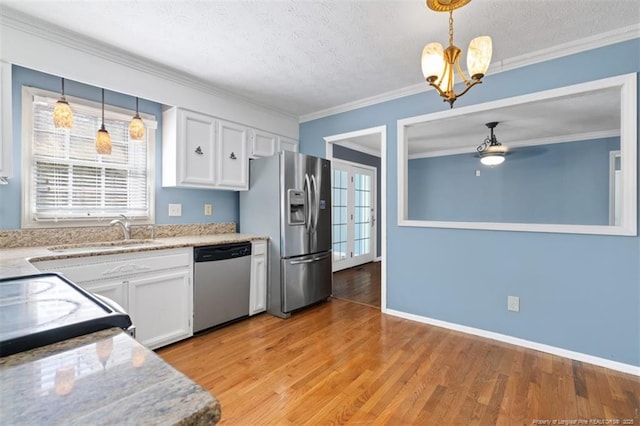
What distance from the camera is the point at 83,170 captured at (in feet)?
8.27

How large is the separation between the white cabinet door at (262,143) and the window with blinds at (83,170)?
1064 millimetres

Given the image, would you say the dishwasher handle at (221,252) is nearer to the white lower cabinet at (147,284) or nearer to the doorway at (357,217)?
the white lower cabinet at (147,284)

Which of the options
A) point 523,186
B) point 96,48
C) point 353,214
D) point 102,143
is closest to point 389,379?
point 102,143

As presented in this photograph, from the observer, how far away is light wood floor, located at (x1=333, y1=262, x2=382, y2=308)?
12.5 feet

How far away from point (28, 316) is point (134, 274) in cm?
163

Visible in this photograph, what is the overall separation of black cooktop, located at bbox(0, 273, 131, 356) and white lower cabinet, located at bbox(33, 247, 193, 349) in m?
1.01

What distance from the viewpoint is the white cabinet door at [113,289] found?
2.08m

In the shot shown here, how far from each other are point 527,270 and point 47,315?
3.02m

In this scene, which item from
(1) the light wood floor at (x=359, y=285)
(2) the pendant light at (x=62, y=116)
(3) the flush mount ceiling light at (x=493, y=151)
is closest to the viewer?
(2) the pendant light at (x=62, y=116)

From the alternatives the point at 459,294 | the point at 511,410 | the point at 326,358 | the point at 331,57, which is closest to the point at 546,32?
the point at 331,57

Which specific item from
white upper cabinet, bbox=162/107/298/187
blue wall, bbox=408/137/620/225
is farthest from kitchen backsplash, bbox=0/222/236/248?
blue wall, bbox=408/137/620/225

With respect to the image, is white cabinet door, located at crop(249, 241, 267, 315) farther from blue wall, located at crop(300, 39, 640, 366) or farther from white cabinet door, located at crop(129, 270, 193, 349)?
blue wall, located at crop(300, 39, 640, 366)

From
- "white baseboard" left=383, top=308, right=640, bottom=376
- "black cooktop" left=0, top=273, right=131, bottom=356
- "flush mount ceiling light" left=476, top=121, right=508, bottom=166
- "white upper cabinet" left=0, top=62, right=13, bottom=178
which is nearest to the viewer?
"black cooktop" left=0, top=273, right=131, bottom=356

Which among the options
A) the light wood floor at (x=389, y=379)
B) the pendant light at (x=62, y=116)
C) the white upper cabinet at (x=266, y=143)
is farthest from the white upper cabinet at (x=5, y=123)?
the white upper cabinet at (x=266, y=143)
